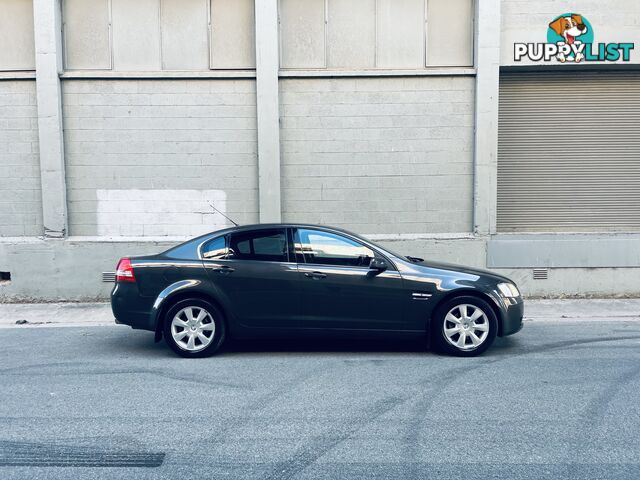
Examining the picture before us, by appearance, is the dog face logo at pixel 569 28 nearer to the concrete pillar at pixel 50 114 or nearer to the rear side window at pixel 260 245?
the rear side window at pixel 260 245

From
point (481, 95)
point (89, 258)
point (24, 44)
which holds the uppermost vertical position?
point (24, 44)

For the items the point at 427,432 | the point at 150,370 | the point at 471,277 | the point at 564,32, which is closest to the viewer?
the point at 427,432

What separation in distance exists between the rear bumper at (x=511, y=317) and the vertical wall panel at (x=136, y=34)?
7662 millimetres

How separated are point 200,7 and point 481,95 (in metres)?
5.22

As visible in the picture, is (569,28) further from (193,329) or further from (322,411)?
(322,411)

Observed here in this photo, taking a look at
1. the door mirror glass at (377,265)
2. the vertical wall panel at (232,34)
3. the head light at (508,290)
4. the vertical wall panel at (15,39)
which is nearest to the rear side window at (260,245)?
the door mirror glass at (377,265)

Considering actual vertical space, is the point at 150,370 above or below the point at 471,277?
below

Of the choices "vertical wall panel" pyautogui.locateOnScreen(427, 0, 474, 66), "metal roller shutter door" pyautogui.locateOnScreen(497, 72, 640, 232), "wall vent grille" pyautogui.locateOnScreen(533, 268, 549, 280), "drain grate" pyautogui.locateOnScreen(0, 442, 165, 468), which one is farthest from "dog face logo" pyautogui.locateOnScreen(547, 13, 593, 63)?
"drain grate" pyautogui.locateOnScreen(0, 442, 165, 468)

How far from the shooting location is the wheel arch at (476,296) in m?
7.70

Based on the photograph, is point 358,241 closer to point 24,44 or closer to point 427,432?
point 427,432

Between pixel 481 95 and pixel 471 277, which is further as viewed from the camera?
pixel 481 95

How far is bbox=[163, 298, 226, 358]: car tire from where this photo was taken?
776 centimetres

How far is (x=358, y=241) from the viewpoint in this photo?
312 inches

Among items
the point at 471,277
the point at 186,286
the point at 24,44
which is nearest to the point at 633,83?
the point at 471,277
